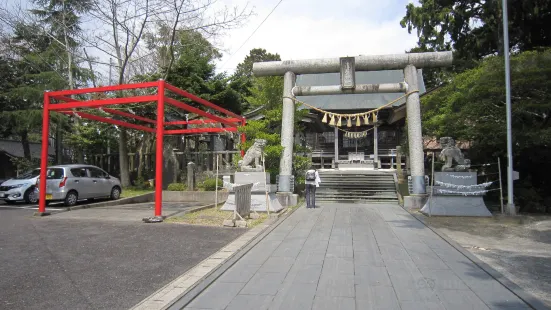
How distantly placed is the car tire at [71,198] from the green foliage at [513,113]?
13344 millimetres

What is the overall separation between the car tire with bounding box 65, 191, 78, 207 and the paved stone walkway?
8788mm

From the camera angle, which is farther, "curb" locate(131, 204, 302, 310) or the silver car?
the silver car

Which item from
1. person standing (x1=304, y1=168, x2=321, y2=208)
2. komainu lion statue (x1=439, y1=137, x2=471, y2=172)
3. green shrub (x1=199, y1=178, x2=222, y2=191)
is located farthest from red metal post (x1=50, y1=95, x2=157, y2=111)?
komainu lion statue (x1=439, y1=137, x2=471, y2=172)

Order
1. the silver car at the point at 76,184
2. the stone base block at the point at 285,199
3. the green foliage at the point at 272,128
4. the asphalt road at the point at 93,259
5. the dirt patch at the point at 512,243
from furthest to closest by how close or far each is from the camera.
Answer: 1. the green foliage at the point at 272,128
2. the stone base block at the point at 285,199
3. the silver car at the point at 76,184
4. the dirt patch at the point at 512,243
5. the asphalt road at the point at 93,259

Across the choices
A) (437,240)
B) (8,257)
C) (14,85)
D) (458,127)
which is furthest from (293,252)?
(14,85)

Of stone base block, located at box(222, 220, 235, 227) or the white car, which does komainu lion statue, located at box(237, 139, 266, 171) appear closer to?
stone base block, located at box(222, 220, 235, 227)

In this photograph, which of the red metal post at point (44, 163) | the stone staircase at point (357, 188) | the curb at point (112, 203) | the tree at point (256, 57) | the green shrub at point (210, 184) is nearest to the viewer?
the red metal post at point (44, 163)

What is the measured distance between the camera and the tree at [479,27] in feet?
55.8

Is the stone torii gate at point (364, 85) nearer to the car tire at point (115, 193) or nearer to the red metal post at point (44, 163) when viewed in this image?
the red metal post at point (44, 163)

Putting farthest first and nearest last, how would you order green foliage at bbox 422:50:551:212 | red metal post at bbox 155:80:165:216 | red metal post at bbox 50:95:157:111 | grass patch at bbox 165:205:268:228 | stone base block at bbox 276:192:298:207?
1. stone base block at bbox 276:192:298:207
2. green foliage at bbox 422:50:551:212
3. red metal post at bbox 50:95:157:111
4. red metal post at bbox 155:80:165:216
5. grass patch at bbox 165:205:268:228

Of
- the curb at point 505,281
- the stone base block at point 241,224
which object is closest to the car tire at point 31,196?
the stone base block at point 241,224

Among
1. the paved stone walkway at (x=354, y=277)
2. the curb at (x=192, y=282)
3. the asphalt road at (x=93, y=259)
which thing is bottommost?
the paved stone walkway at (x=354, y=277)

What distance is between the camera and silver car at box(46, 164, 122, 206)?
12.7 m

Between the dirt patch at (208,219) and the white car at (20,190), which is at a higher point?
the white car at (20,190)
